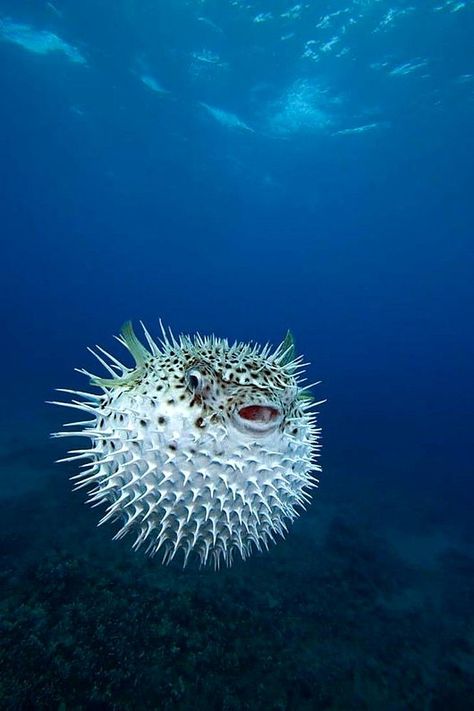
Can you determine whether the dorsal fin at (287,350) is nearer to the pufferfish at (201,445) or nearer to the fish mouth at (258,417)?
the pufferfish at (201,445)

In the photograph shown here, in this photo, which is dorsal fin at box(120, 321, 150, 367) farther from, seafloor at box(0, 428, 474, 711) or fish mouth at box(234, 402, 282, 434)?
seafloor at box(0, 428, 474, 711)

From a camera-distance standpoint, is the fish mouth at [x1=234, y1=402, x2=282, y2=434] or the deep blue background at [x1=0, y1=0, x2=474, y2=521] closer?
the fish mouth at [x1=234, y1=402, x2=282, y2=434]

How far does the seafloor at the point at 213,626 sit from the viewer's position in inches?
154

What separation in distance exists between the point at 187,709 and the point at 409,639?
159 inches

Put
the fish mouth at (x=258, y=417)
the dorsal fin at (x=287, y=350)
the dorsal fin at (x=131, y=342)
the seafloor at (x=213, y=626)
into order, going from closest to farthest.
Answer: the fish mouth at (x=258, y=417) < the dorsal fin at (x=131, y=342) < the dorsal fin at (x=287, y=350) < the seafloor at (x=213, y=626)

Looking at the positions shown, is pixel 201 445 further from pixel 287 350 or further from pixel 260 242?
pixel 260 242

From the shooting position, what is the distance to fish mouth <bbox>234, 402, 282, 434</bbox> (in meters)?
1.42

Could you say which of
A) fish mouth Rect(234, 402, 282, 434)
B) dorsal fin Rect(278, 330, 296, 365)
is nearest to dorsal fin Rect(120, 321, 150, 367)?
fish mouth Rect(234, 402, 282, 434)

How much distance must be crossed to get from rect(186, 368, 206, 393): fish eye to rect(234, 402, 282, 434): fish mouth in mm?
164

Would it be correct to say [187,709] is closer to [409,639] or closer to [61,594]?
[61,594]

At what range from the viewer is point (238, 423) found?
1426 millimetres

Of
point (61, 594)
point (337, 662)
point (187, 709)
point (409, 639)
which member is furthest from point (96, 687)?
point (409, 639)

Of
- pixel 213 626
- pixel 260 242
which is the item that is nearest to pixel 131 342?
pixel 213 626

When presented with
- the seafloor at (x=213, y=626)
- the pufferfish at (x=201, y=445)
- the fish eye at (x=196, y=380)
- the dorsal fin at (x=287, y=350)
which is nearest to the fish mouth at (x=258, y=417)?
the pufferfish at (x=201, y=445)
